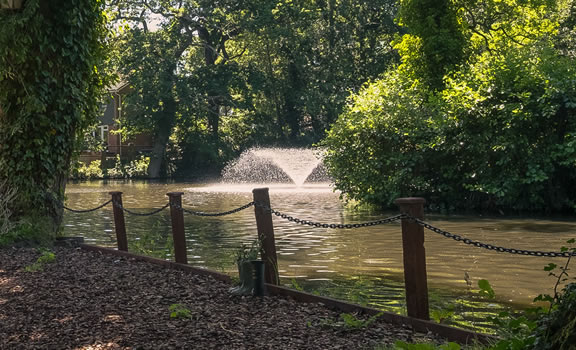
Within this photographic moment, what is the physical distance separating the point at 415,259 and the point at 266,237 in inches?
92.6

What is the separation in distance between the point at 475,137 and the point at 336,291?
32.6ft

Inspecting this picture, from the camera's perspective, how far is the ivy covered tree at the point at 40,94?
11.6 metres

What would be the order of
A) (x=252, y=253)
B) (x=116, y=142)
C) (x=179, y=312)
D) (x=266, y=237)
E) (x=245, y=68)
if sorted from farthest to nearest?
(x=116, y=142) < (x=245, y=68) < (x=266, y=237) < (x=252, y=253) < (x=179, y=312)

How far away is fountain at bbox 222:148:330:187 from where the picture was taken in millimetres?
39125

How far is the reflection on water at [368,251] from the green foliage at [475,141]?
3.66 ft

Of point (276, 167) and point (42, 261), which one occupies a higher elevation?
point (276, 167)

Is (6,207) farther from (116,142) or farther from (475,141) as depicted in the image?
(116,142)

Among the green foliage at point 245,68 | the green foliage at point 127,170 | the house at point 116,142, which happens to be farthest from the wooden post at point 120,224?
the house at point 116,142

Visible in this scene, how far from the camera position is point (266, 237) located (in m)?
7.91

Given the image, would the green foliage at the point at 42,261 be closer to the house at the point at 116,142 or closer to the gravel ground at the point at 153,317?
the gravel ground at the point at 153,317

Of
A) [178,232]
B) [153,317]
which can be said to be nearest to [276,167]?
[178,232]

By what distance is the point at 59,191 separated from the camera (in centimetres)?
1238

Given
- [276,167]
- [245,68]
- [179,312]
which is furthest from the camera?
[245,68]

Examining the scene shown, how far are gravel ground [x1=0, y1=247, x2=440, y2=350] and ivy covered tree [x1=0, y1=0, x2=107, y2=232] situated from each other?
3.22 meters
